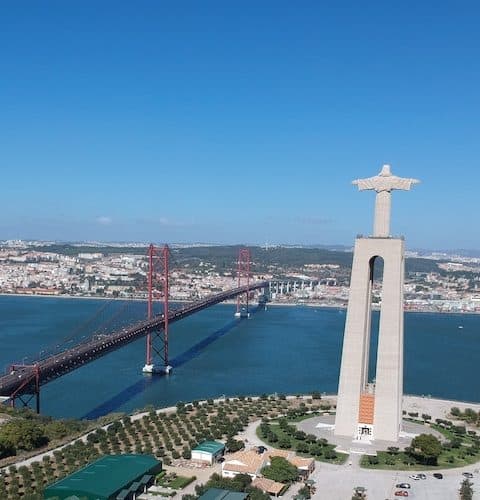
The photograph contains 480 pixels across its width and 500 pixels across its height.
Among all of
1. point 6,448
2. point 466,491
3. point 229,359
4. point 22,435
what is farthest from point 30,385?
point 229,359

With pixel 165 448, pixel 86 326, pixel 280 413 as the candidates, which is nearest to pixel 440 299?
pixel 86 326

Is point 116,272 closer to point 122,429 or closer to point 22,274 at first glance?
point 22,274

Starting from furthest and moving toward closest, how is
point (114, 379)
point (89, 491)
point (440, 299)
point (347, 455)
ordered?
point (440, 299) → point (114, 379) → point (347, 455) → point (89, 491)

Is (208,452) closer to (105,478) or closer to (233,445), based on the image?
(233,445)

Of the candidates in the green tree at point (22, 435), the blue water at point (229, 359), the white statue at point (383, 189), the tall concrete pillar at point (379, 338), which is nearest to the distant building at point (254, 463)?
the tall concrete pillar at point (379, 338)

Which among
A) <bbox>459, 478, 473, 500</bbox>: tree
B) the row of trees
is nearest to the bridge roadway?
the row of trees

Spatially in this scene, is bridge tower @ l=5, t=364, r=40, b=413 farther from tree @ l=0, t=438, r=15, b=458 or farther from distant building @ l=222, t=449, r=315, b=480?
distant building @ l=222, t=449, r=315, b=480

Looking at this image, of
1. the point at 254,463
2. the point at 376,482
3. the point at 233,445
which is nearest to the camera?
the point at 376,482
